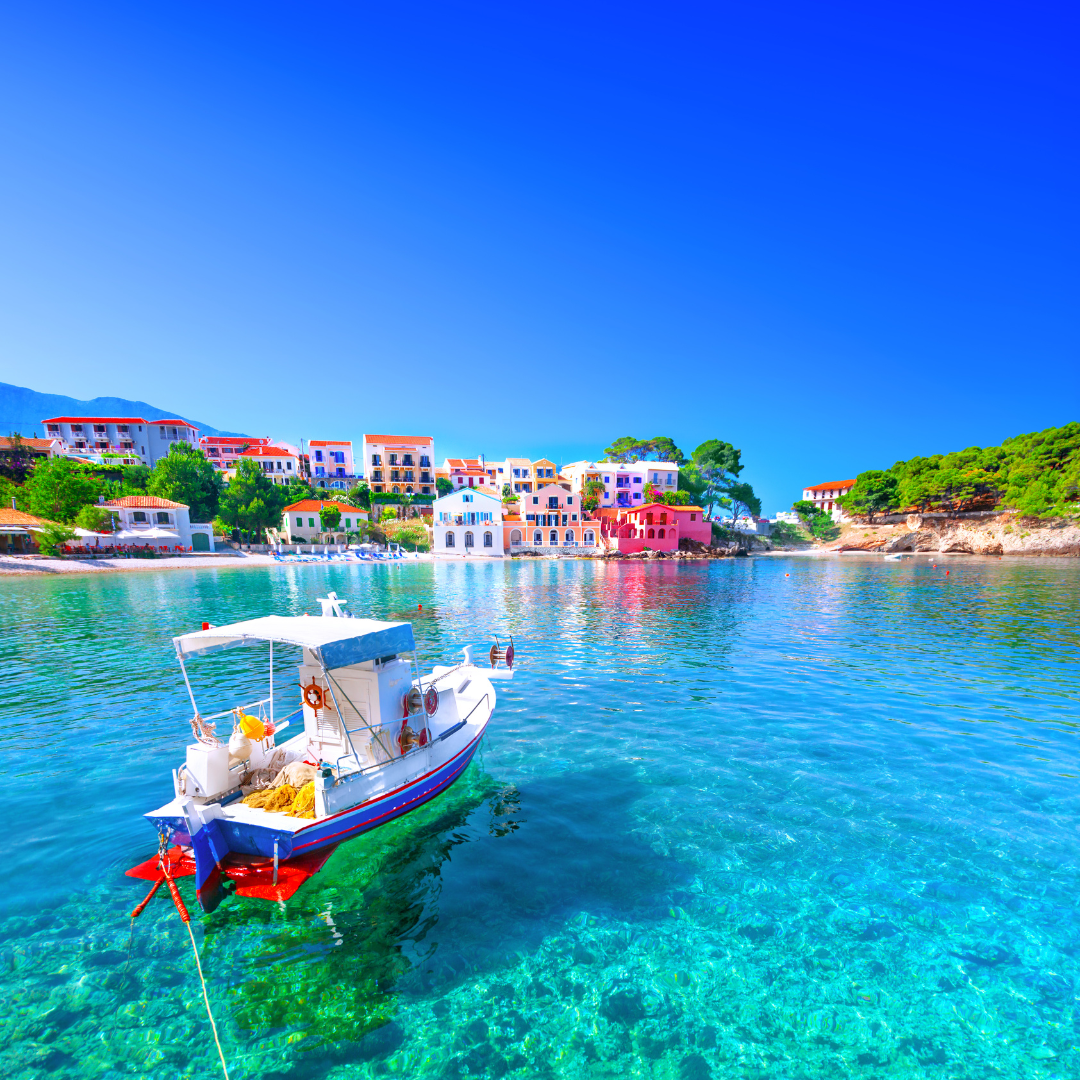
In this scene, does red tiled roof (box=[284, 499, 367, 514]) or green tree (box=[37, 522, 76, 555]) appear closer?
green tree (box=[37, 522, 76, 555])

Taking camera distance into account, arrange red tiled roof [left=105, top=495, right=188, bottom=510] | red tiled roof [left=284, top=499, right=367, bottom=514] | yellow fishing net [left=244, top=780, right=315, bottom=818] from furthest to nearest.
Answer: red tiled roof [left=284, top=499, right=367, bottom=514] → red tiled roof [left=105, top=495, right=188, bottom=510] → yellow fishing net [left=244, top=780, right=315, bottom=818]

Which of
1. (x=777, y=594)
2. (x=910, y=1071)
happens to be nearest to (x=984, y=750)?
(x=910, y=1071)

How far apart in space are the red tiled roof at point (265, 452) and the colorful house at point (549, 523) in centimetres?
5307

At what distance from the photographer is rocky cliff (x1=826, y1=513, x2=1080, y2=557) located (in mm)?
79438

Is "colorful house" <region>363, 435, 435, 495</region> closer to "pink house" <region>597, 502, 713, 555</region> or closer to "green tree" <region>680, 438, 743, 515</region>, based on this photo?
"pink house" <region>597, 502, 713, 555</region>

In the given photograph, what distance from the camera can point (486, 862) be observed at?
30.9 feet

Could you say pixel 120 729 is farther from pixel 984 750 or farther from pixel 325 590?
pixel 325 590

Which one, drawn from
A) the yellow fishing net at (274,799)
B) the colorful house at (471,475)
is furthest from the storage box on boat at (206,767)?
the colorful house at (471,475)

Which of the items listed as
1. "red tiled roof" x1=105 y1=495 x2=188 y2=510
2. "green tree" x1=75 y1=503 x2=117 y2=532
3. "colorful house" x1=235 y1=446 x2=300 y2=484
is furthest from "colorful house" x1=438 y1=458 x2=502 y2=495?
"green tree" x1=75 y1=503 x2=117 y2=532

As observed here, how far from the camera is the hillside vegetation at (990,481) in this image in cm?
8188

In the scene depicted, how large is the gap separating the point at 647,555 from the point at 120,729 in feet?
252

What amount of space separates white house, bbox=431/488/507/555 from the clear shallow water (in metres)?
66.4

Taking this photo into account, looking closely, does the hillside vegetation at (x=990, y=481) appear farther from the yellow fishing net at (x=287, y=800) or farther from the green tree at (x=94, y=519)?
the green tree at (x=94, y=519)

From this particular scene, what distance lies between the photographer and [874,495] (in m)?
106
